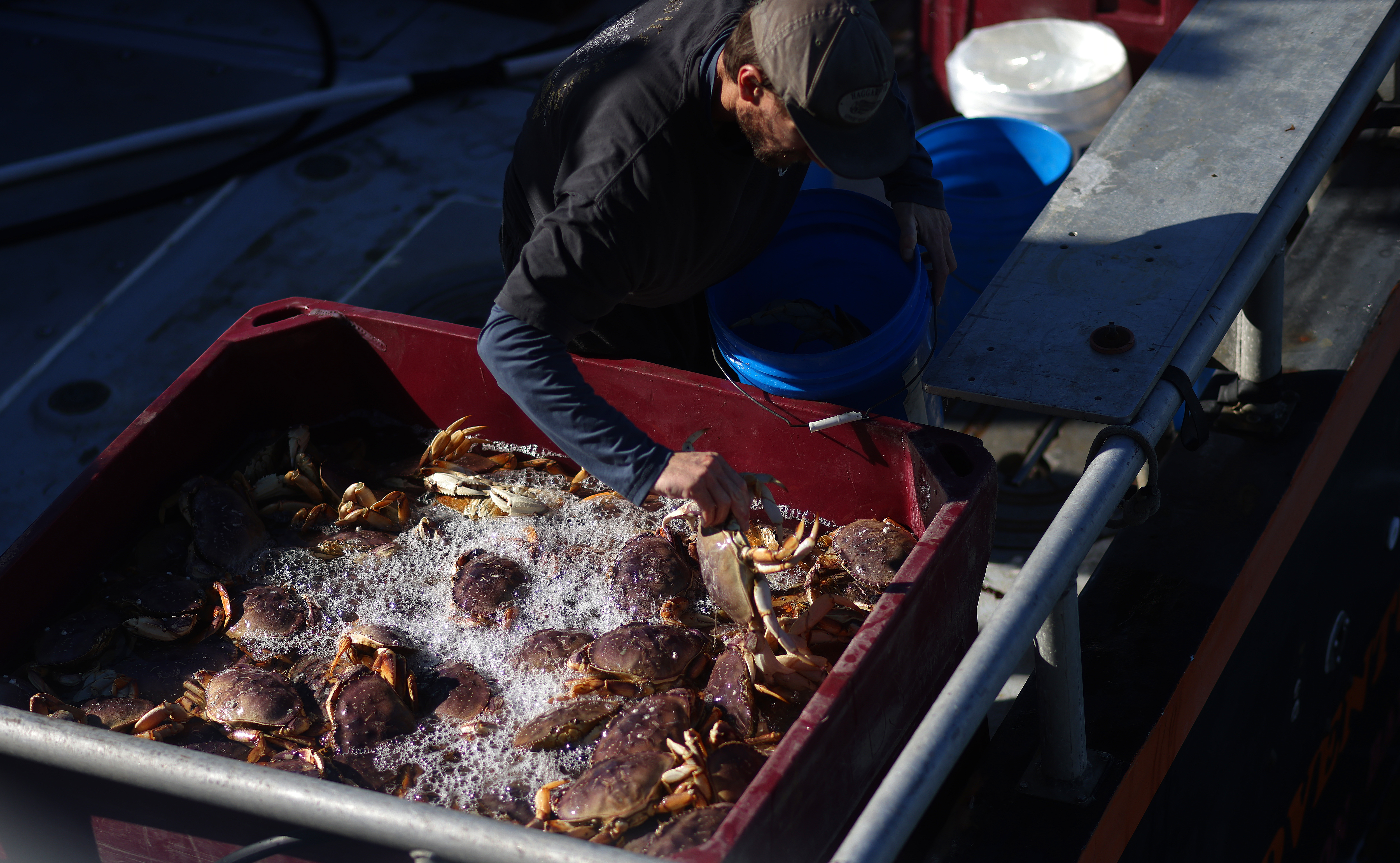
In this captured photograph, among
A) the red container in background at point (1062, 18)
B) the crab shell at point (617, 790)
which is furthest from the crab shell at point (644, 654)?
the red container in background at point (1062, 18)

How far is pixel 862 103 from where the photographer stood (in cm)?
194

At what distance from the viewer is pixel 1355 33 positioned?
2.80m

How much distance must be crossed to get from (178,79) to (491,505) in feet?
14.2

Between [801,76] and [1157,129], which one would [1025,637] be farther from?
[1157,129]

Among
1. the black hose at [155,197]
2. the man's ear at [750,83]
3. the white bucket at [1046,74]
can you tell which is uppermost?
the man's ear at [750,83]

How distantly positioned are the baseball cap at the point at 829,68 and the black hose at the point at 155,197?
3.78 m

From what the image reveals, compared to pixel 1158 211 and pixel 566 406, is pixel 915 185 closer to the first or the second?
pixel 1158 211

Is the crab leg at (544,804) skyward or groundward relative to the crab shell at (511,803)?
skyward

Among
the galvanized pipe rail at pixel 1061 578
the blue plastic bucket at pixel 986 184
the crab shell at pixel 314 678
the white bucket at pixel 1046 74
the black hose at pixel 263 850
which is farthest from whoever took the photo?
the white bucket at pixel 1046 74

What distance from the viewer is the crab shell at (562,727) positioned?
205 cm

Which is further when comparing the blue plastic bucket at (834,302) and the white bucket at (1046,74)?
the white bucket at (1046,74)

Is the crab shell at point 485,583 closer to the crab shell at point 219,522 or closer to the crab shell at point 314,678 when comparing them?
the crab shell at point 314,678

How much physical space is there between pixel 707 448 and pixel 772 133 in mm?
702

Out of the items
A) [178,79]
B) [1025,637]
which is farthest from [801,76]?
[178,79]
